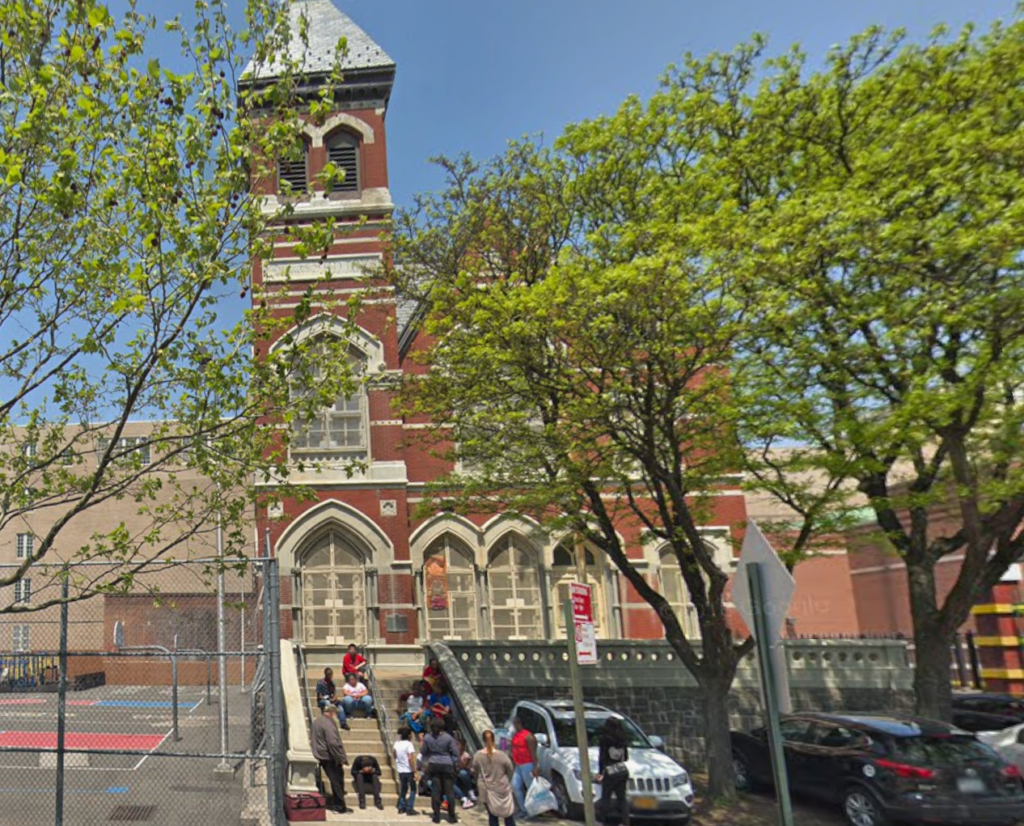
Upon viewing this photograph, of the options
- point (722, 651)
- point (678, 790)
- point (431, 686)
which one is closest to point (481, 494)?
point (431, 686)

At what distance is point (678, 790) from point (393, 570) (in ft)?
39.4

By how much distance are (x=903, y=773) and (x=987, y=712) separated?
394 inches

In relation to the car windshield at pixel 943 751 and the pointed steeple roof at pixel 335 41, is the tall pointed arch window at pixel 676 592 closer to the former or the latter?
the car windshield at pixel 943 751

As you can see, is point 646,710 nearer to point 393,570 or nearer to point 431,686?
point 431,686

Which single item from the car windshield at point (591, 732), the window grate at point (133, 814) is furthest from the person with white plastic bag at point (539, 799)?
the window grate at point (133, 814)

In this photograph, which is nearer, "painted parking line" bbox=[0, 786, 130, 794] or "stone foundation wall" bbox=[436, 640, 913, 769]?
"painted parking line" bbox=[0, 786, 130, 794]

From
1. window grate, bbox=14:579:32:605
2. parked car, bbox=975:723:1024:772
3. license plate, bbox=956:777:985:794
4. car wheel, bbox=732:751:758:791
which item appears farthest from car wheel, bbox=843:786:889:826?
window grate, bbox=14:579:32:605

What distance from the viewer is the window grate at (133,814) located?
1010cm

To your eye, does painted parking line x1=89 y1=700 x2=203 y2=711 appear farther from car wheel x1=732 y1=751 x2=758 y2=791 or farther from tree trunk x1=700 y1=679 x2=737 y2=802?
car wheel x1=732 y1=751 x2=758 y2=791

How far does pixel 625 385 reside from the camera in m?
13.4

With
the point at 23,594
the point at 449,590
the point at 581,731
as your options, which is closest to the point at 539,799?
the point at 581,731

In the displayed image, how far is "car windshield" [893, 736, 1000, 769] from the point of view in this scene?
11.8m

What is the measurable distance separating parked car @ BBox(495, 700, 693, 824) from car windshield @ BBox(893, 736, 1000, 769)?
3.22m

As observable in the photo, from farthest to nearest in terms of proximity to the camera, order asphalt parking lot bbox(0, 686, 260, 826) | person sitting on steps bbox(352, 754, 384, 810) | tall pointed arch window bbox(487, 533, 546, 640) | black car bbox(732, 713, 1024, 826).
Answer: tall pointed arch window bbox(487, 533, 546, 640) < person sitting on steps bbox(352, 754, 384, 810) < black car bbox(732, 713, 1024, 826) < asphalt parking lot bbox(0, 686, 260, 826)
